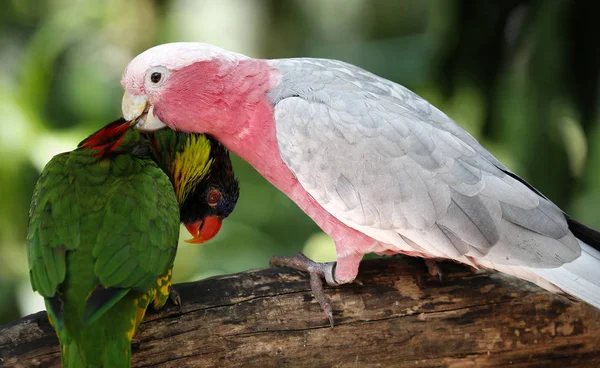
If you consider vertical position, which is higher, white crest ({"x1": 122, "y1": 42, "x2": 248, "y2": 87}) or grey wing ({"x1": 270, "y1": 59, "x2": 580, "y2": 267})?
white crest ({"x1": 122, "y1": 42, "x2": 248, "y2": 87})

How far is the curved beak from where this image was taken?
1.84 meters

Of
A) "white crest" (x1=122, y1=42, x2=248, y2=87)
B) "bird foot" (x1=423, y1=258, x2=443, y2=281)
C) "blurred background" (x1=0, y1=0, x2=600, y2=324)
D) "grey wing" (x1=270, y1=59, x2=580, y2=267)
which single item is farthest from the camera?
"blurred background" (x1=0, y1=0, x2=600, y2=324)

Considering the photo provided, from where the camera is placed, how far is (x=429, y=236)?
5.64 ft

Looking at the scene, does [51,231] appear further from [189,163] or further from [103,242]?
[189,163]

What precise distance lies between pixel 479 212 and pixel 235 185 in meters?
0.79

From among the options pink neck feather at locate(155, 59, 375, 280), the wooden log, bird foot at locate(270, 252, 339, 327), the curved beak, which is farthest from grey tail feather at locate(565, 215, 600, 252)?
the curved beak

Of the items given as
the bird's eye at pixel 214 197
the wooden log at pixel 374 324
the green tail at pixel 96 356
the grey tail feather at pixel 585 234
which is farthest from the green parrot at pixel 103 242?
the grey tail feather at pixel 585 234

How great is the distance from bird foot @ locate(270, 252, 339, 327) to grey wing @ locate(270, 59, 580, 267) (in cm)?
21

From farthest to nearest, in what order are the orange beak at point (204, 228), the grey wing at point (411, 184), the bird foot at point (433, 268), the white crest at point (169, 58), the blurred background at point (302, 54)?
the blurred background at point (302, 54) < the orange beak at point (204, 228) < the bird foot at point (433, 268) < the white crest at point (169, 58) < the grey wing at point (411, 184)

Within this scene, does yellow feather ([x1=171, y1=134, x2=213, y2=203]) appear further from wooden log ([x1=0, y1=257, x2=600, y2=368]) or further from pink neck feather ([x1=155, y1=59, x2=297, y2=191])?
wooden log ([x1=0, y1=257, x2=600, y2=368])

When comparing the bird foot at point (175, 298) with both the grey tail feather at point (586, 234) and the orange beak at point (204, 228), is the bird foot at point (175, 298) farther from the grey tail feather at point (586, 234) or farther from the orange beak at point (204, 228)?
the grey tail feather at point (586, 234)

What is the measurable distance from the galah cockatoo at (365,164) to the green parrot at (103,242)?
234 millimetres

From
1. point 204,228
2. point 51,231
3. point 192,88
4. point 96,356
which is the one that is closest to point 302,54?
point 204,228

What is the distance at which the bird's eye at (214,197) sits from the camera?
79.3 inches
